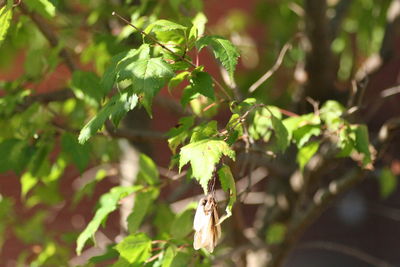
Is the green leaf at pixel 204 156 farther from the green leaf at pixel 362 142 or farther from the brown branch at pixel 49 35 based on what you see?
the brown branch at pixel 49 35

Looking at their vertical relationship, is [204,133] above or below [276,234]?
above

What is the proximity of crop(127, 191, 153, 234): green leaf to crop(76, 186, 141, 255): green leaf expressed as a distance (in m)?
0.02

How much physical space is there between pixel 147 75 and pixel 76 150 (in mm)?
480

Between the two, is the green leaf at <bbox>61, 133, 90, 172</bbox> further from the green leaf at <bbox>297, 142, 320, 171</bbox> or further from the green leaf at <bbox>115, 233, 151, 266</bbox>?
the green leaf at <bbox>297, 142, 320, 171</bbox>

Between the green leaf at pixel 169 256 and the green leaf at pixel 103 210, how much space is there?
17 cm

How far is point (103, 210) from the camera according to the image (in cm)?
133

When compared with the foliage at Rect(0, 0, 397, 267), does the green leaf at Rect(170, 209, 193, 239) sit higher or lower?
lower

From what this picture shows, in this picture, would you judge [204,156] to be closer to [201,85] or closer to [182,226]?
[201,85]

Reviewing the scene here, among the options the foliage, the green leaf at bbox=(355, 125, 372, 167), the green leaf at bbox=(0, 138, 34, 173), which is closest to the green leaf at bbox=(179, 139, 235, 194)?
the foliage

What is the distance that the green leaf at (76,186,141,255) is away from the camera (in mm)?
1298

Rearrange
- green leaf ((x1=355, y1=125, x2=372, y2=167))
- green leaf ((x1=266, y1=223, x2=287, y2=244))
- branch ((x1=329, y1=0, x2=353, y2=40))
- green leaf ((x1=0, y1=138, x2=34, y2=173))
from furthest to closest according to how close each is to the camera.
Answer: branch ((x1=329, y1=0, x2=353, y2=40)) < green leaf ((x1=266, y1=223, x2=287, y2=244)) < green leaf ((x1=0, y1=138, x2=34, y2=173)) < green leaf ((x1=355, y1=125, x2=372, y2=167))

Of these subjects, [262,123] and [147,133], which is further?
[147,133]

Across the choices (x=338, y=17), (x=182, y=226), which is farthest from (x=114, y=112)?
(x=338, y=17)

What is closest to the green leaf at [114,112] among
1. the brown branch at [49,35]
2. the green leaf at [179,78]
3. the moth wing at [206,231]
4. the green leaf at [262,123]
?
the green leaf at [179,78]
